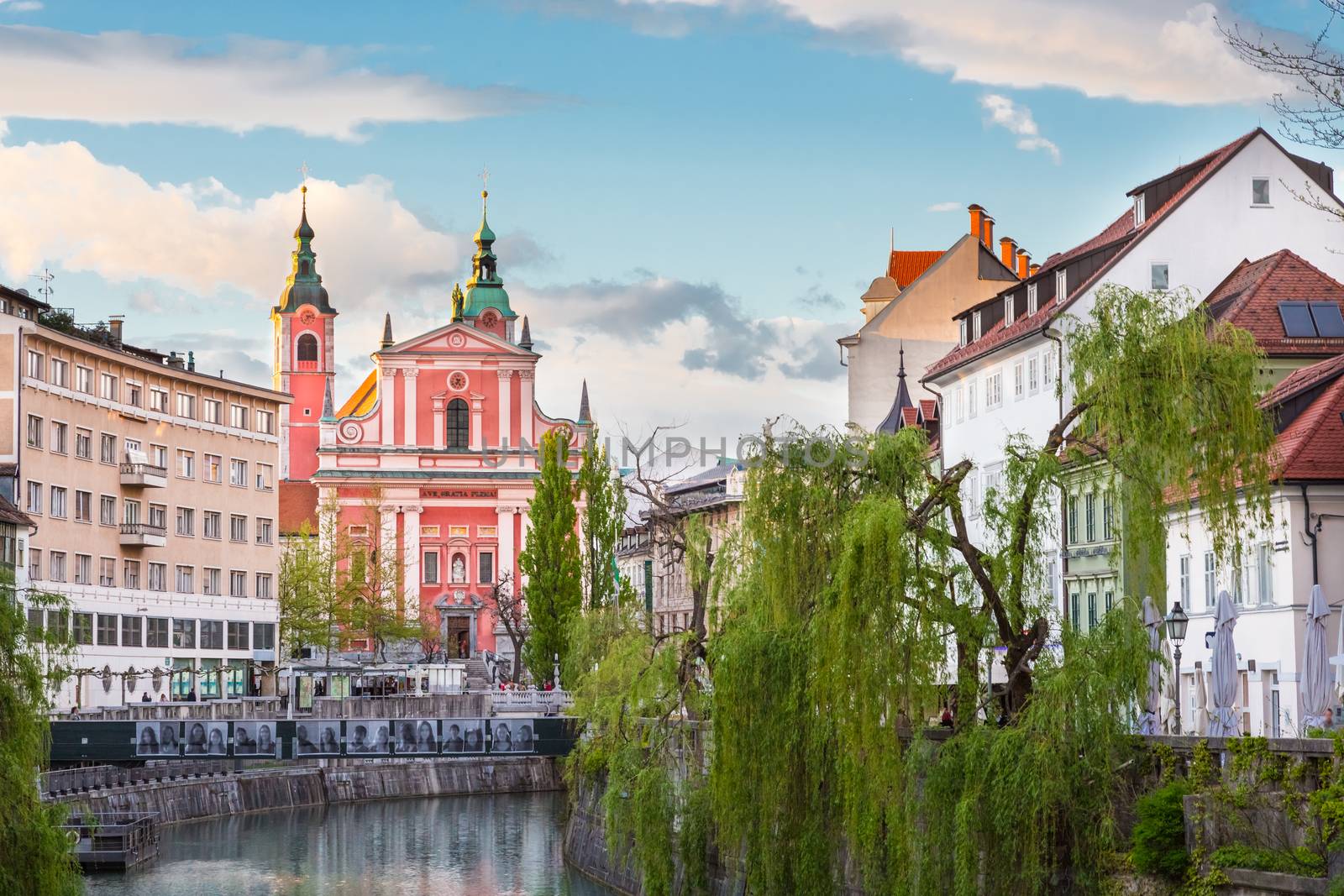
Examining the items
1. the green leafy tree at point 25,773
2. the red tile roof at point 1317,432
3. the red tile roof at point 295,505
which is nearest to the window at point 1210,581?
the red tile roof at point 1317,432

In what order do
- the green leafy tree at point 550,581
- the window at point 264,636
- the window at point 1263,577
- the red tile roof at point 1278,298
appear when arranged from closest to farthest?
1. the window at point 1263,577
2. the red tile roof at point 1278,298
3. the green leafy tree at point 550,581
4. the window at point 264,636

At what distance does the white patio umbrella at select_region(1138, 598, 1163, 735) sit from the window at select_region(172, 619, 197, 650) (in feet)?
211

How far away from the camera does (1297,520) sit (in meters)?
41.6

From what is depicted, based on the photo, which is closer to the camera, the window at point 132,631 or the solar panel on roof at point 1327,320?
the solar panel on roof at point 1327,320

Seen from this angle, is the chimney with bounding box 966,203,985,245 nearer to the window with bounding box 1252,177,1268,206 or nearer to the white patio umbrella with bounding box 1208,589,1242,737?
the window with bounding box 1252,177,1268,206

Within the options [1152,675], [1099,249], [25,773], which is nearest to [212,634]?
[1099,249]

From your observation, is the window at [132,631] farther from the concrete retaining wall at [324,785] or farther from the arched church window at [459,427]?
the arched church window at [459,427]

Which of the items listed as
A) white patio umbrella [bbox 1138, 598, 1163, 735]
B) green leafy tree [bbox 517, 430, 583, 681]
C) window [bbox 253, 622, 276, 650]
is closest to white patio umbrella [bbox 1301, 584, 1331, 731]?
white patio umbrella [bbox 1138, 598, 1163, 735]

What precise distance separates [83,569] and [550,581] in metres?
17.8

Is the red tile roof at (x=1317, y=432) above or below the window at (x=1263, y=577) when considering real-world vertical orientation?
above

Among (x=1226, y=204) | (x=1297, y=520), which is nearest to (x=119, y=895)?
(x=1297, y=520)

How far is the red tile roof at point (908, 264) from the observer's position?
91.8 metres

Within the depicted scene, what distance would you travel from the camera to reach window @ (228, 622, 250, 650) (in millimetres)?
95375

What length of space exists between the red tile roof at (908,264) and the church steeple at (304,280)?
66.2m
